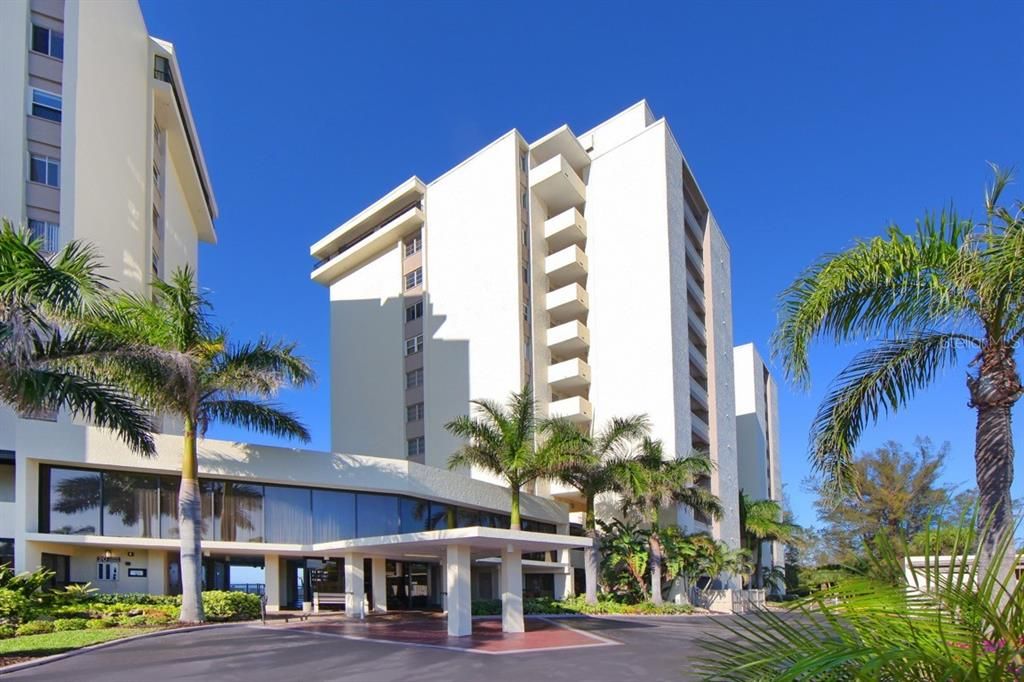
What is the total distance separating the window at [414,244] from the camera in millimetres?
54375

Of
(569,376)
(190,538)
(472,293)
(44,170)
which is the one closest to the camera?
(190,538)

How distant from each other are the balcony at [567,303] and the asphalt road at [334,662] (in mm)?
30155

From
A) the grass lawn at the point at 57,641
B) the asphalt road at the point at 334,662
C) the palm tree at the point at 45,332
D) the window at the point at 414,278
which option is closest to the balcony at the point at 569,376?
the window at the point at 414,278

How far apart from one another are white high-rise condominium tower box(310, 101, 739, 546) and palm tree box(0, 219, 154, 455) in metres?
30.3

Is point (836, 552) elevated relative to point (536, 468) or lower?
lower

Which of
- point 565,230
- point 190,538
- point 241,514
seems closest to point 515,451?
point 241,514

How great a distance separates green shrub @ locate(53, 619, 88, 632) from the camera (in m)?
20.3

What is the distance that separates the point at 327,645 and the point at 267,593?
11.9 m

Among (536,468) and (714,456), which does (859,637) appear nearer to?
(536,468)

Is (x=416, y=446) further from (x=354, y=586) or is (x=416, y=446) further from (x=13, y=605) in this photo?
(x=13, y=605)

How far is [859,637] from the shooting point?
379cm

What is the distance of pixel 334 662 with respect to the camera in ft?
50.9

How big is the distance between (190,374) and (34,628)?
704 cm

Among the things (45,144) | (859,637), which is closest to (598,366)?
(45,144)
